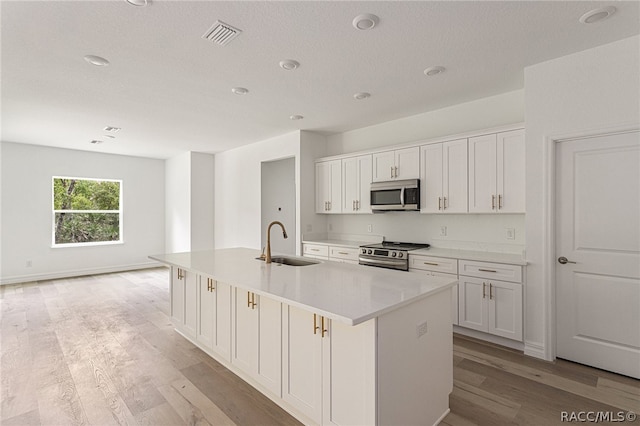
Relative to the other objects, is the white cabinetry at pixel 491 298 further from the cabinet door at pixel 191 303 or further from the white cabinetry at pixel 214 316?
the cabinet door at pixel 191 303

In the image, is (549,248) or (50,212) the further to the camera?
(50,212)

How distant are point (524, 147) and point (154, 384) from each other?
3920 millimetres

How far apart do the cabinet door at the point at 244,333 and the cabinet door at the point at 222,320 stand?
10 centimetres

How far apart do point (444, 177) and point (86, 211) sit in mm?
7172

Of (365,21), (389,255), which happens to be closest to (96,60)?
(365,21)

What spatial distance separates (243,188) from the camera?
21.5 feet

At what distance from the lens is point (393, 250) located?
13.0ft

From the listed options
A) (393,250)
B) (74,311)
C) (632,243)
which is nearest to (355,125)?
(393,250)

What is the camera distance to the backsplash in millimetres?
3617

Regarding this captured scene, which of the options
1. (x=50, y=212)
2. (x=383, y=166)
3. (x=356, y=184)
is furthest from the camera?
(x=50, y=212)

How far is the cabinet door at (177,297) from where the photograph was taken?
3391mm

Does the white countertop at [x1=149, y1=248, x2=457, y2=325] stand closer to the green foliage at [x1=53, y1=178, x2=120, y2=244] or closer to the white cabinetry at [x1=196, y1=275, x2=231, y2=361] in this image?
the white cabinetry at [x1=196, y1=275, x2=231, y2=361]

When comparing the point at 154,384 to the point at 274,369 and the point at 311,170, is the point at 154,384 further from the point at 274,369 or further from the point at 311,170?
the point at 311,170

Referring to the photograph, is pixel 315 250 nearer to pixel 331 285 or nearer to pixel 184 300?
pixel 184 300
